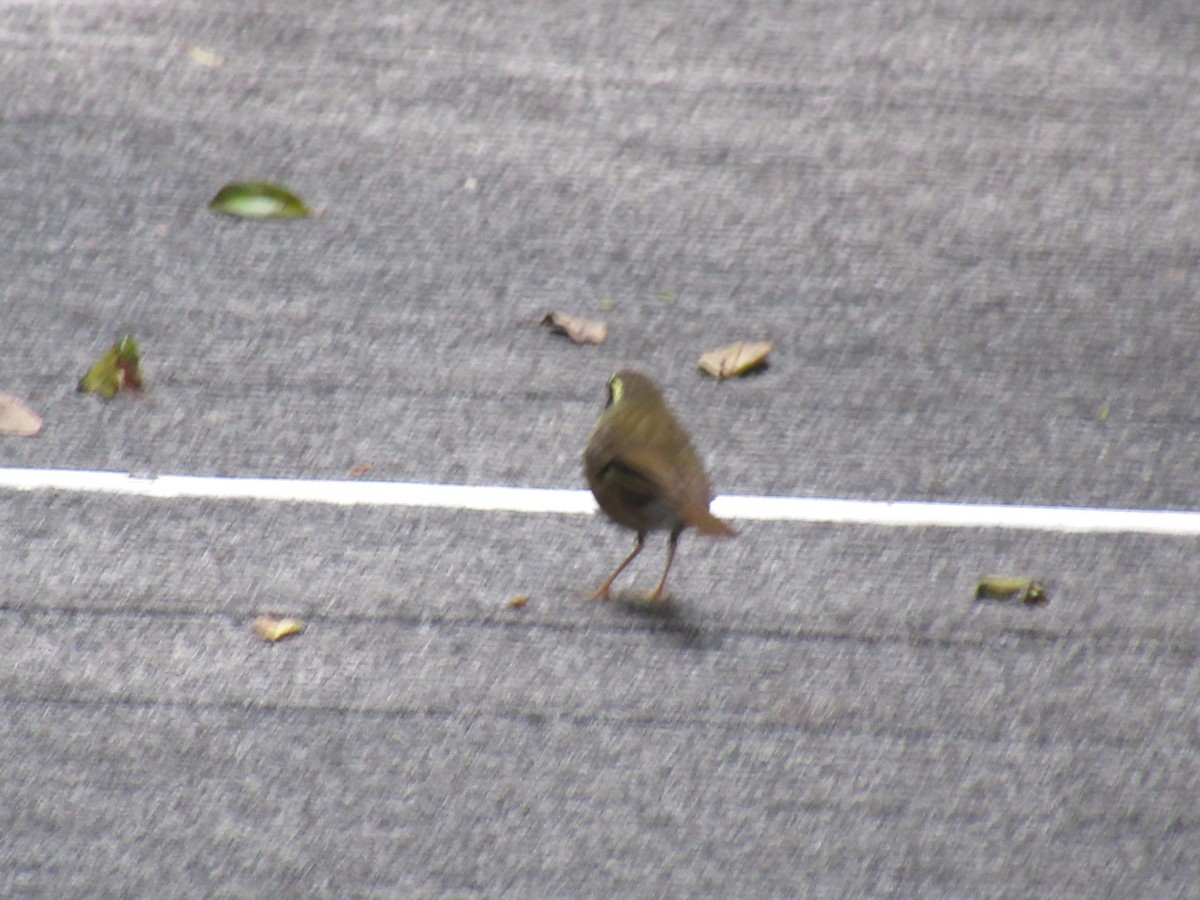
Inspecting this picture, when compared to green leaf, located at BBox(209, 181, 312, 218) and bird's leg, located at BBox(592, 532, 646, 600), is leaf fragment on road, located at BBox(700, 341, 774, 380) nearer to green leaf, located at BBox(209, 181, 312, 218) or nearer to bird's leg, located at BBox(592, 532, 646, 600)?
bird's leg, located at BBox(592, 532, 646, 600)

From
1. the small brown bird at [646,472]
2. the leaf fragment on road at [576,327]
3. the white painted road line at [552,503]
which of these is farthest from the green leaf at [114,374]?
the small brown bird at [646,472]

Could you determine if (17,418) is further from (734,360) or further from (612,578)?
(734,360)

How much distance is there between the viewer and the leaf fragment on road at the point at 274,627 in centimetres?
310

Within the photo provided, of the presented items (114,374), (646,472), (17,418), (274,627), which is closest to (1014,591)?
(646,472)

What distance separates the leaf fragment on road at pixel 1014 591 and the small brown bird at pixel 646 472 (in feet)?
2.07

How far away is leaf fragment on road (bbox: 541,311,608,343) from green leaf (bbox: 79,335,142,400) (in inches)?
41.4

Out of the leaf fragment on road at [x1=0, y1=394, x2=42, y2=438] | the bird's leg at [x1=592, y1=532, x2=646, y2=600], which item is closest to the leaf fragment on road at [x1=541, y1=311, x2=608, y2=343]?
the bird's leg at [x1=592, y1=532, x2=646, y2=600]

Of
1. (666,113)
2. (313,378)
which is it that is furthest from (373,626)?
(666,113)

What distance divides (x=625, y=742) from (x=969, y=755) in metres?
0.66

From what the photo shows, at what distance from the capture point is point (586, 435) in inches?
146

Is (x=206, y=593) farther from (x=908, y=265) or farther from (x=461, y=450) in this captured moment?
(x=908, y=265)

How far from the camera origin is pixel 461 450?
11.9 feet

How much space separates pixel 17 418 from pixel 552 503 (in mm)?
1325

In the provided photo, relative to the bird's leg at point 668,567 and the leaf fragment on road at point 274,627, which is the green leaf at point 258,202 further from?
the bird's leg at point 668,567
